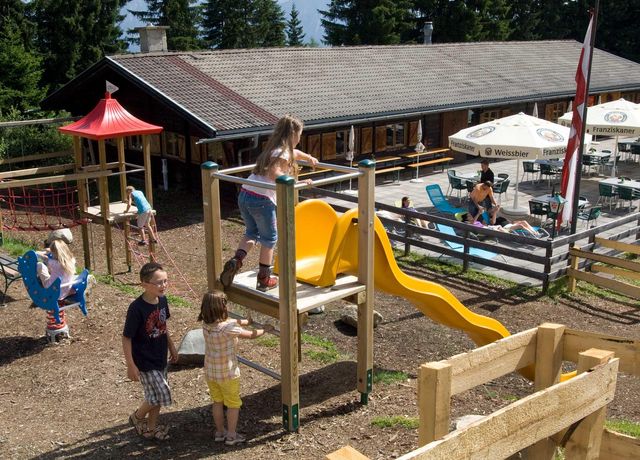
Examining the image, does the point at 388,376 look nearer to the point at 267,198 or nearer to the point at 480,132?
the point at 267,198

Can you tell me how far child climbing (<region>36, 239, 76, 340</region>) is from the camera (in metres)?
8.49

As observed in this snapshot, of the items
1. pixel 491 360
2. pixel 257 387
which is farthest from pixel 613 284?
pixel 491 360

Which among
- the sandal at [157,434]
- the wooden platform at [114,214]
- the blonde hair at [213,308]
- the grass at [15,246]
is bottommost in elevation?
the grass at [15,246]

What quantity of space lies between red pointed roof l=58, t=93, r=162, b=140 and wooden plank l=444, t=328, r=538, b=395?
9.95 metres

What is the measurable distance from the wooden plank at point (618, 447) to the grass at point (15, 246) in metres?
11.0

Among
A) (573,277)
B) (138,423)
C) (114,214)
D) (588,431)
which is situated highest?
(588,431)

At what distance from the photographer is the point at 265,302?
689 centimetres

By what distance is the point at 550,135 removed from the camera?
16.2 metres

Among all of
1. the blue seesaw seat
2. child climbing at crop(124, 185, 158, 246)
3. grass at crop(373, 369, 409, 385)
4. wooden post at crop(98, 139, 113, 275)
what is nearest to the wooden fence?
child climbing at crop(124, 185, 158, 246)

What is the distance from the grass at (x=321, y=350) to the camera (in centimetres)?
865

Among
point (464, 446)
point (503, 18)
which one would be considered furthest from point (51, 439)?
point (503, 18)

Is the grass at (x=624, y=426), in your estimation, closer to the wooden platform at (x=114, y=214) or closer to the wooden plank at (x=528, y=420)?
the wooden plank at (x=528, y=420)

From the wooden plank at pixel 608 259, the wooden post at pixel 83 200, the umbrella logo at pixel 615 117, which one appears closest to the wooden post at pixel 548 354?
the wooden plank at pixel 608 259

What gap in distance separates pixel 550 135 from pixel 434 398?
555 inches
